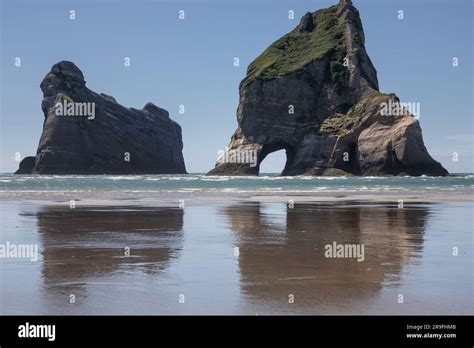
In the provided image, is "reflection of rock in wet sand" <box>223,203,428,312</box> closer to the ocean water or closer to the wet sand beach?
the wet sand beach

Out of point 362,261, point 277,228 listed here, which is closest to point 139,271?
point 362,261

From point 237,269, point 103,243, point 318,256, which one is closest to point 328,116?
point 103,243

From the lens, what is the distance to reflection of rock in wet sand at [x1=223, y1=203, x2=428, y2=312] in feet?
32.1

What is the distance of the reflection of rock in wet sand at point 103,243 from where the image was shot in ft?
39.4

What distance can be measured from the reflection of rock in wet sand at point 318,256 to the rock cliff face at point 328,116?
353 ft

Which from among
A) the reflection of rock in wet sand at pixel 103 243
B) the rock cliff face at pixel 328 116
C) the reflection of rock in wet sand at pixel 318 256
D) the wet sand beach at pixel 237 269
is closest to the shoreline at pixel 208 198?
the reflection of rock in wet sand at pixel 103 243

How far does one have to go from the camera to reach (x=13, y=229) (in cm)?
1977

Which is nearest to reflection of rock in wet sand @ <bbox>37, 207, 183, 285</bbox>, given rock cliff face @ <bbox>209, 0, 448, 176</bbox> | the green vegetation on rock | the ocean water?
the ocean water

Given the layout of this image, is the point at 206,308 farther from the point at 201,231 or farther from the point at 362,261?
the point at 201,231

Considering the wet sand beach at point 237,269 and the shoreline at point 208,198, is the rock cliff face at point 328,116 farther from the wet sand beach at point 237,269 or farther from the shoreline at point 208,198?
the wet sand beach at point 237,269

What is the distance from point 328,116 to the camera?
14538 cm

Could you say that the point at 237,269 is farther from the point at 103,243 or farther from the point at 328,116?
the point at 328,116

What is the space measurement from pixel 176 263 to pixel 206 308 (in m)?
4.09

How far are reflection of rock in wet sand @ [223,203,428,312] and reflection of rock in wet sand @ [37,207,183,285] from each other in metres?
2.26
